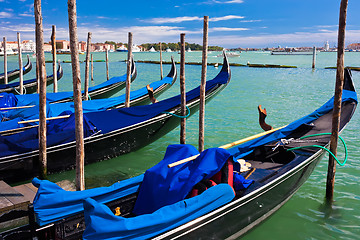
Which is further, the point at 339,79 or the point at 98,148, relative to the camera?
the point at 98,148

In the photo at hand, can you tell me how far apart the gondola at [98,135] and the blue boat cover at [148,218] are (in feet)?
9.85

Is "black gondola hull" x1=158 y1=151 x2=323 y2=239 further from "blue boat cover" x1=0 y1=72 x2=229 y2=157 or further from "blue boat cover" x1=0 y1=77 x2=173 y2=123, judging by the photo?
"blue boat cover" x1=0 y1=77 x2=173 y2=123

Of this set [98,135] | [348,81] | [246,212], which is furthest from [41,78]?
[348,81]

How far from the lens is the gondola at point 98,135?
4934 mm

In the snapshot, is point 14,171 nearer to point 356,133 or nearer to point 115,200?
point 115,200

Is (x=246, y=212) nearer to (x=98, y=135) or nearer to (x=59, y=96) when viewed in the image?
(x=98, y=135)

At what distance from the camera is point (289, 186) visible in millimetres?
4023

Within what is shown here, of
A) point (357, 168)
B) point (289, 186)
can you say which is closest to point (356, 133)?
point (357, 168)

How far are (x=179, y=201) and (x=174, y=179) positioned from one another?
29 cm

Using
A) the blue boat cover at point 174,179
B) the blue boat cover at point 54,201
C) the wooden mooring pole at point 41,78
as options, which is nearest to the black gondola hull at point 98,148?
the wooden mooring pole at point 41,78

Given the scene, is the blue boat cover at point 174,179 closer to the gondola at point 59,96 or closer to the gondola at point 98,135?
the gondola at point 98,135

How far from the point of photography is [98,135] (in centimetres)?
568

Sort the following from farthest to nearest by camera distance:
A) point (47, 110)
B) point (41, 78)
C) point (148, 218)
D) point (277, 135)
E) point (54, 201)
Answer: point (47, 110) → point (277, 135) → point (41, 78) → point (54, 201) → point (148, 218)

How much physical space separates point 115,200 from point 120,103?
4.74 meters
